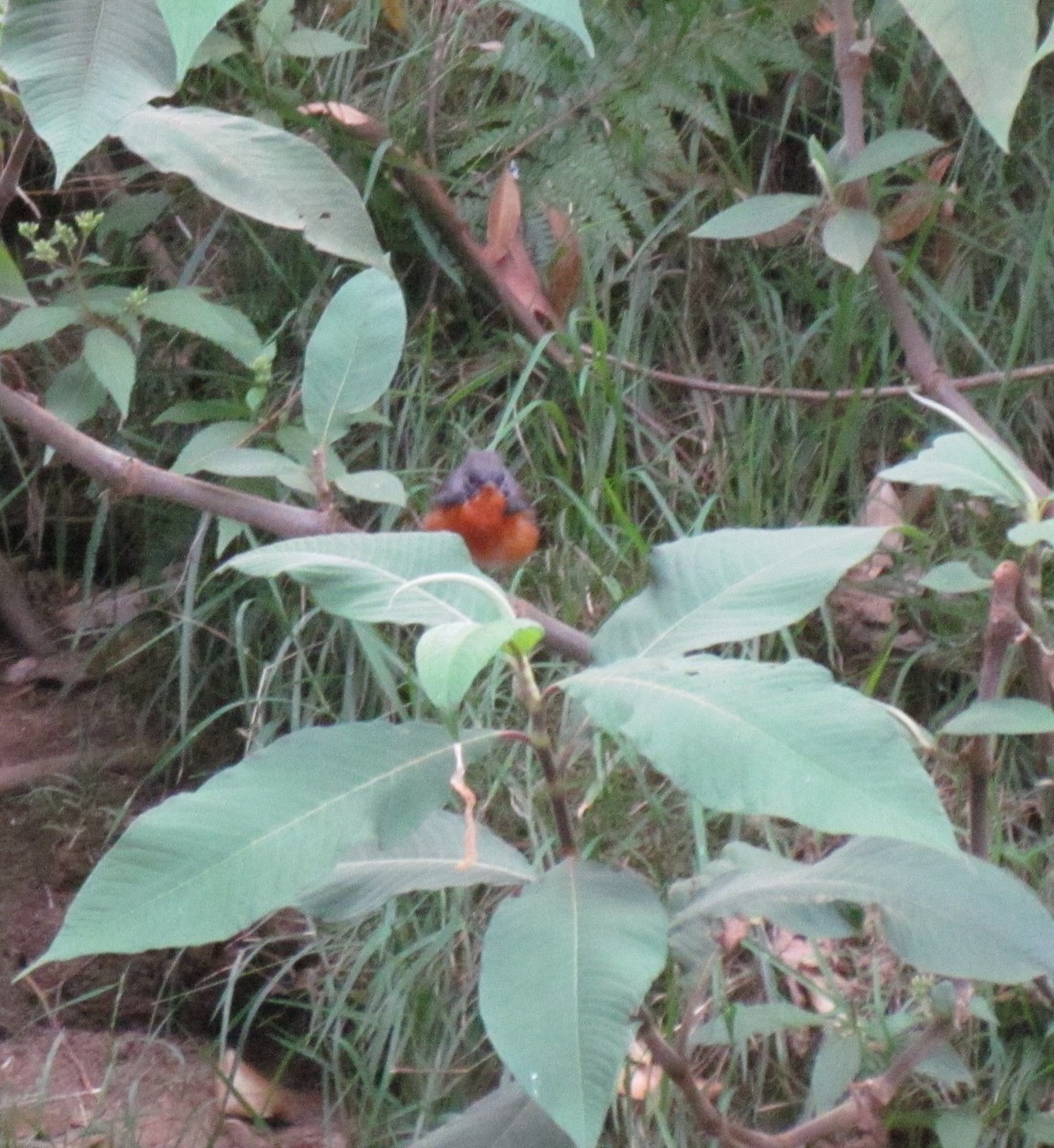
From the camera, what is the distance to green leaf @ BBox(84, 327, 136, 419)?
1812mm

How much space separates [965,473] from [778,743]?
44 cm

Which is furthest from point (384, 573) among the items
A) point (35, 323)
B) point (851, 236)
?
point (851, 236)

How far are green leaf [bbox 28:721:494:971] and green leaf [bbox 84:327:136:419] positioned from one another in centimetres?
92

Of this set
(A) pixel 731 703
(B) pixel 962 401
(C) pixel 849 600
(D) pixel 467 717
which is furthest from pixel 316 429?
(C) pixel 849 600

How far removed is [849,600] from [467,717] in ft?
2.21

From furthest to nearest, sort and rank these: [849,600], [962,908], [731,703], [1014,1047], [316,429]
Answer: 1. [849,600]
2. [1014,1047]
3. [316,429]
4. [962,908]
5. [731,703]

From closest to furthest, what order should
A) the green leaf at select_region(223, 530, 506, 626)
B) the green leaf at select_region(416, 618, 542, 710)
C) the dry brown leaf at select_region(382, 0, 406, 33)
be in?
the green leaf at select_region(416, 618, 542, 710) → the green leaf at select_region(223, 530, 506, 626) → the dry brown leaf at select_region(382, 0, 406, 33)

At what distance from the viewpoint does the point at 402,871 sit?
118 cm

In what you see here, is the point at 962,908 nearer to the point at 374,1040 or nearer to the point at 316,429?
the point at 316,429

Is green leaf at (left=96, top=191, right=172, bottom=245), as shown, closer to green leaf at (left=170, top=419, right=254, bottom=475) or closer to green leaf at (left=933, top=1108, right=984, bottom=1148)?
green leaf at (left=170, top=419, right=254, bottom=475)

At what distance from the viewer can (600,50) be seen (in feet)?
8.96

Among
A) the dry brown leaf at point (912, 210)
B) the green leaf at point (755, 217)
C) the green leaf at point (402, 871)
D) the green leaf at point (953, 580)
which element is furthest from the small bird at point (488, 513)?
the green leaf at point (402, 871)

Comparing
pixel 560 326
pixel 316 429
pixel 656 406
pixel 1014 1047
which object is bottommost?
pixel 1014 1047

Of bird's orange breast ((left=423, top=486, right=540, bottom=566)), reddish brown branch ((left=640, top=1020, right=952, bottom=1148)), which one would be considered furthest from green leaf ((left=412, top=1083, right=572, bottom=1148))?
bird's orange breast ((left=423, top=486, right=540, bottom=566))
